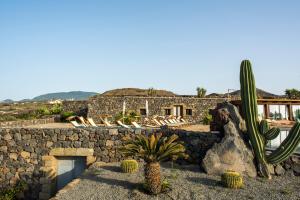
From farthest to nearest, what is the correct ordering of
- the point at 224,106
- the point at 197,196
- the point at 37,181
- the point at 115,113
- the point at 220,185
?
the point at 115,113
the point at 37,181
the point at 224,106
the point at 220,185
the point at 197,196

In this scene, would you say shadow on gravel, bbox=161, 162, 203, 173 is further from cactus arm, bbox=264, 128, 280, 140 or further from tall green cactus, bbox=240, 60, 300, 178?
cactus arm, bbox=264, 128, 280, 140

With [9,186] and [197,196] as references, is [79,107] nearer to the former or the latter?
[9,186]

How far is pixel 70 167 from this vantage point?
13820mm

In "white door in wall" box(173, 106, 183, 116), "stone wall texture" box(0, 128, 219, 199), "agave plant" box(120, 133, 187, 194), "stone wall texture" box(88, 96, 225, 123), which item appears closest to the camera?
"agave plant" box(120, 133, 187, 194)

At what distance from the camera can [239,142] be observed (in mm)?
11391

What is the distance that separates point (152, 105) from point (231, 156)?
20301 millimetres

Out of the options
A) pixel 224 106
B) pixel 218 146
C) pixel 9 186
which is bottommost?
pixel 9 186

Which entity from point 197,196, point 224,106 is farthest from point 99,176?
point 224,106

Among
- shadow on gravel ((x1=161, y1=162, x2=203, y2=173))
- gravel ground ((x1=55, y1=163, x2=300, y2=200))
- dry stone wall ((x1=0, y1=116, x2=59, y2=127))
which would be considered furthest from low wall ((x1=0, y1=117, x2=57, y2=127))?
shadow on gravel ((x1=161, y1=162, x2=203, y2=173))

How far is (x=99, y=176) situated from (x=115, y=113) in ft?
64.2

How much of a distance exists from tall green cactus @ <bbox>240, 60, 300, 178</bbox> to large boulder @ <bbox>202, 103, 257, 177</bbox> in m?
0.33

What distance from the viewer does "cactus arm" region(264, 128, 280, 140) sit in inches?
433

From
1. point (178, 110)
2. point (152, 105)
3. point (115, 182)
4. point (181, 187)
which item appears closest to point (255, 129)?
point (181, 187)

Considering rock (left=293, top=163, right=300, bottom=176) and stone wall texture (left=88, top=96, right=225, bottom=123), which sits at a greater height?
stone wall texture (left=88, top=96, right=225, bottom=123)
